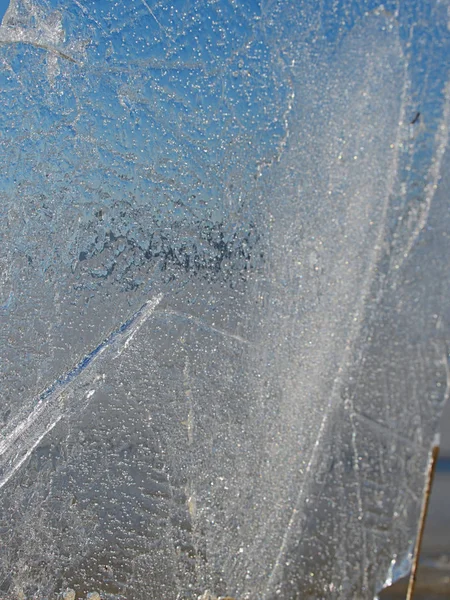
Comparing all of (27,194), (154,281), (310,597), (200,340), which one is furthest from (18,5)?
(310,597)

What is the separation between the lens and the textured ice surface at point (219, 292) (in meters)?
1.84

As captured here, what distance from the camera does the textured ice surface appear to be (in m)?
1.84

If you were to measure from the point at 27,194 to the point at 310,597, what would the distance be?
5.08ft

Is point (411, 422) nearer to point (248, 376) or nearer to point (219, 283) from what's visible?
point (248, 376)

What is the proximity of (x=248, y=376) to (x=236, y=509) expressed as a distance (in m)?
0.39

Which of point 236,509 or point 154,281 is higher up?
point 154,281

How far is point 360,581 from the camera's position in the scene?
6.15ft

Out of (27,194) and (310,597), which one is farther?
(27,194)

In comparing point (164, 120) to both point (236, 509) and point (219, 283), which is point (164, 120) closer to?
point (219, 283)

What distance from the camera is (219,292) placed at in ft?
6.58

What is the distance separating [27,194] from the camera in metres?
2.28

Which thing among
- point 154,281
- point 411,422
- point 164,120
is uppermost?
point 164,120

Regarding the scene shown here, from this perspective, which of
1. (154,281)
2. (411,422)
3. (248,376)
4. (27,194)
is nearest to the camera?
(411,422)

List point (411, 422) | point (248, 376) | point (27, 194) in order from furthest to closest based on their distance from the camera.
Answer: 1. point (27, 194)
2. point (248, 376)
3. point (411, 422)
